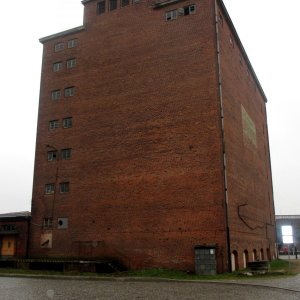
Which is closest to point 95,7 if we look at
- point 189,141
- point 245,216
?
point 189,141

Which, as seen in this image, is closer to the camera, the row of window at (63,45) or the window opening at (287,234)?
the window opening at (287,234)

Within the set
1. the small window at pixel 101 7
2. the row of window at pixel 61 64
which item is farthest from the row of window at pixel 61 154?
the small window at pixel 101 7

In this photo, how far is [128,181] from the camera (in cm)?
2978

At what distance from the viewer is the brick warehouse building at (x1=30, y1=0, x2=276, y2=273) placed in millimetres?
27359

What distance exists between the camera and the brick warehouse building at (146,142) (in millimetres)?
27359

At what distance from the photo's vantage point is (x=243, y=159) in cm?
3341

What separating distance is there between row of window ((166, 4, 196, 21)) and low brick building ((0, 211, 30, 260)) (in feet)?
60.4

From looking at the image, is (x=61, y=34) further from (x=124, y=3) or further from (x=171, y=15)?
(x=171, y=15)

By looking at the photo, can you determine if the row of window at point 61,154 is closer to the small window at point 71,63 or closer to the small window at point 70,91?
the small window at point 70,91

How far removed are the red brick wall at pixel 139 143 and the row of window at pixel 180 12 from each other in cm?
A: 33

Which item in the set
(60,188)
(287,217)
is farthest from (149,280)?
(287,217)

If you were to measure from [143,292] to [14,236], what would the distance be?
60.8 feet

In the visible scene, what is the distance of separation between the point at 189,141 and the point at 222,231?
20.2ft

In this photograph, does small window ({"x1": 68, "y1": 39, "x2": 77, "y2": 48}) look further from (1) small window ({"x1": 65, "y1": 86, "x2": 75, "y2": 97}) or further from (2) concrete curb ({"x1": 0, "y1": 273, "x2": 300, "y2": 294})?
(2) concrete curb ({"x1": 0, "y1": 273, "x2": 300, "y2": 294})
